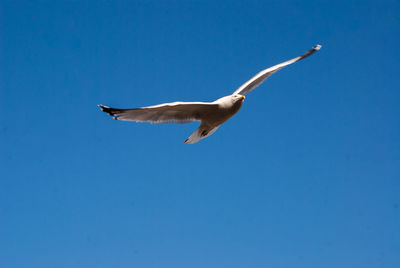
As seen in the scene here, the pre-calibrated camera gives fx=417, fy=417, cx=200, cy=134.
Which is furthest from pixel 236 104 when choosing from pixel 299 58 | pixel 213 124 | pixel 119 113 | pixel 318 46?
pixel 318 46

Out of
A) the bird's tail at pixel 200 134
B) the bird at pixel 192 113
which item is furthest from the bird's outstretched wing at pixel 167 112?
the bird's tail at pixel 200 134

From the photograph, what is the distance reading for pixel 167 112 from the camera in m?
4.98

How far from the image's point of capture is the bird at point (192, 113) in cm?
471

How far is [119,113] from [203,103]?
3.21 ft

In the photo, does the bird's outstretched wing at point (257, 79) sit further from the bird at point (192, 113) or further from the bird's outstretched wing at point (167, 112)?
the bird's outstretched wing at point (167, 112)

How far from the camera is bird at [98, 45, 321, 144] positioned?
185 inches

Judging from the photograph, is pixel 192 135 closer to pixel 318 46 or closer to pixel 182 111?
pixel 182 111

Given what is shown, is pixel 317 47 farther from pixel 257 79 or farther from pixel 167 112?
pixel 167 112

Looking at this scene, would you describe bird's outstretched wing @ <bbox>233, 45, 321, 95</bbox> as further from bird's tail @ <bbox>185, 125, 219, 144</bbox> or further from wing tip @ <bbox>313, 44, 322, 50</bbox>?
bird's tail @ <bbox>185, 125, 219, 144</bbox>

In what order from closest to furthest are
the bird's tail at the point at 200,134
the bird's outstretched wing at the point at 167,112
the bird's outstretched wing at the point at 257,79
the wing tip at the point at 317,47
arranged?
the bird's outstretched wing at the point at 167,112
the bird's tail at the point at 200,134
the bird's outstretched wing at the point at 257,79
the wing tip at the point at 317,47

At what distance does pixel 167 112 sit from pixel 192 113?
1.15ft

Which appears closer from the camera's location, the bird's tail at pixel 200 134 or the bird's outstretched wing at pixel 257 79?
the bird's tail at pixel 200 134

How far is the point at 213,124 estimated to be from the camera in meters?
5.37

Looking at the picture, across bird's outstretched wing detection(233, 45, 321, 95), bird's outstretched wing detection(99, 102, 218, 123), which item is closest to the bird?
bird's outstretched wing detection(99, 102, 218, 123)
